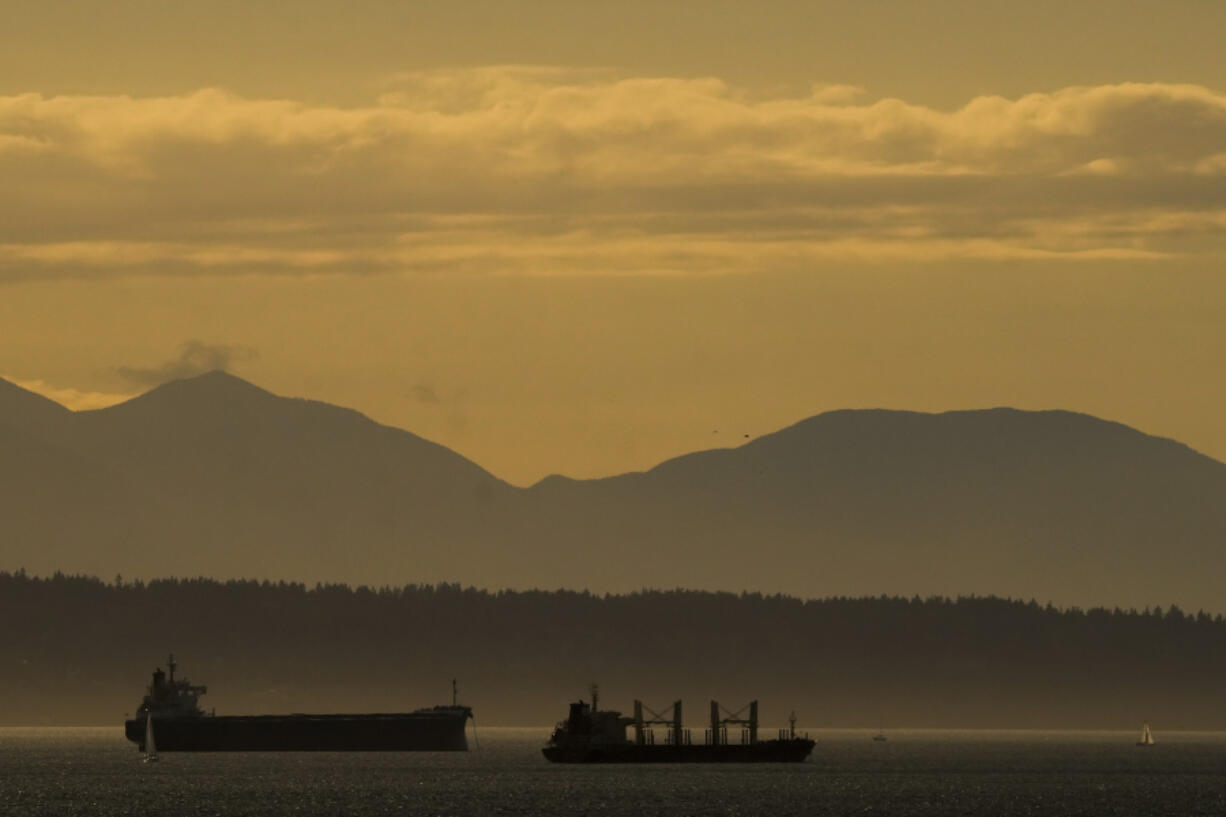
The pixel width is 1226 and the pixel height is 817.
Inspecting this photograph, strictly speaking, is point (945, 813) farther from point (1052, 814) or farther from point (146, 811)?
point (146, 811)

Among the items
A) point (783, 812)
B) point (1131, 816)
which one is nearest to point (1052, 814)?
point (1131, 816)

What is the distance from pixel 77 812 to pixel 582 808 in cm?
4318

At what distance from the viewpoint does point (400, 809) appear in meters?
196

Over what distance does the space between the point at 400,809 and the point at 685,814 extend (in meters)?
25.0

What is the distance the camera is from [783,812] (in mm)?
194500

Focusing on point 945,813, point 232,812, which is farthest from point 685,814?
point 232,812

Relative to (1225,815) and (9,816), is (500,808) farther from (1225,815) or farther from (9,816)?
(1225,815)

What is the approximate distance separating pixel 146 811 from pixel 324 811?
1514 cm

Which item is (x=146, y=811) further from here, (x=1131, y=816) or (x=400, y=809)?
(x=1131, y=816)

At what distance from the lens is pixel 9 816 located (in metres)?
190

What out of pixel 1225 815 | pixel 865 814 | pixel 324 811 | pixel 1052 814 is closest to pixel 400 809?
pixel 324 811

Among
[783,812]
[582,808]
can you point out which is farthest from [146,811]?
[783,812]

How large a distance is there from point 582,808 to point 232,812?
2965cm

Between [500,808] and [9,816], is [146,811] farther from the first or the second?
[500,808]
